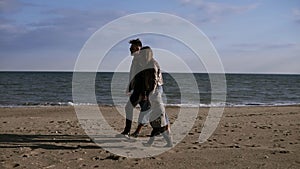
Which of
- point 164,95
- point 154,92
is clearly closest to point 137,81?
point 154,92

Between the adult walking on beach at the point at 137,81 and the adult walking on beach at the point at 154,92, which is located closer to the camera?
the adult walking on beach at the point at 154,92

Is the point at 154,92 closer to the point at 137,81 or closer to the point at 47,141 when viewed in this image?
the point at 137,81

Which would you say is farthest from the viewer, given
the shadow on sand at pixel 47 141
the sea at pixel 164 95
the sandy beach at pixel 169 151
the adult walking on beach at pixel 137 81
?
the sea at pixel 164 95

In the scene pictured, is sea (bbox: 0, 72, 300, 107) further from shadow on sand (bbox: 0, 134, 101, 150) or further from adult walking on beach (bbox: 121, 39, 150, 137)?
shadow on sand (bbox: 0, 134, 101, 150)

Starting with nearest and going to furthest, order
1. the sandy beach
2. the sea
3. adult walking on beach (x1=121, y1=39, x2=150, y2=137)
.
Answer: the sandy beach
adult walking on beach (x1=121, y1=39, x2=150, y2=137)
the sea

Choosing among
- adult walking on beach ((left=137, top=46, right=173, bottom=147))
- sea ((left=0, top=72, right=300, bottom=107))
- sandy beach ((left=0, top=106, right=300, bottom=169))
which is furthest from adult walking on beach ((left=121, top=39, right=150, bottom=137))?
sea ((left=0, top=72, right=300, bottom=107))

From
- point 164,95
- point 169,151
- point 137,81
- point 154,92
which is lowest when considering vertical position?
point 169,151

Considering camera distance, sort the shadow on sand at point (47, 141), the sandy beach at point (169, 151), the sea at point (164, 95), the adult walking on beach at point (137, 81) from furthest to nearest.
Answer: the sea at point (164, 95)
the adult walking on beach at point (137, 81)
the shadow on sand at point (47, 141)
the sandy beach at point (169, 151)

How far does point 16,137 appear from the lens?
8.73 meters

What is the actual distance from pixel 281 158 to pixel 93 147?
3305mm

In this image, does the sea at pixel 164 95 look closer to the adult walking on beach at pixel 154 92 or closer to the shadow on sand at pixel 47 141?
the adult walking on beach at pixel 154 92

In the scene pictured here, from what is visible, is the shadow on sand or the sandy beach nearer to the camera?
the sandy beach

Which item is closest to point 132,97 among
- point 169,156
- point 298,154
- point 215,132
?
point 169,156

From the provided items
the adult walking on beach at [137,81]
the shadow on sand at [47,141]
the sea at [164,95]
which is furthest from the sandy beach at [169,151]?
the sea at [164,95]
